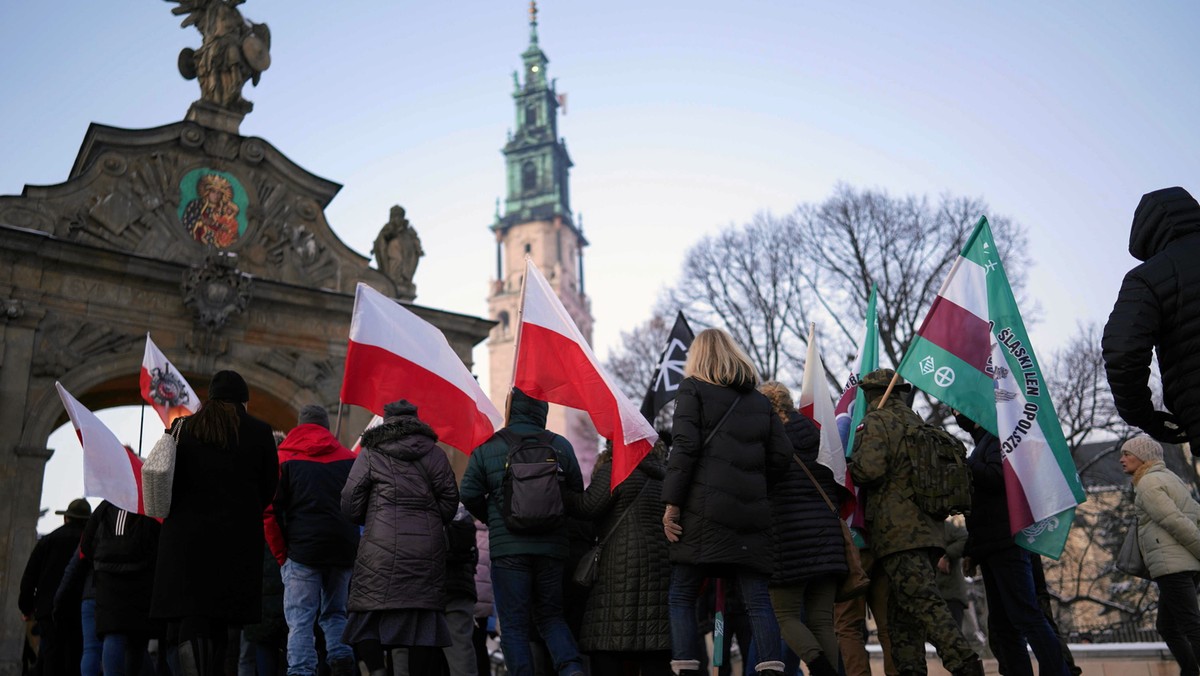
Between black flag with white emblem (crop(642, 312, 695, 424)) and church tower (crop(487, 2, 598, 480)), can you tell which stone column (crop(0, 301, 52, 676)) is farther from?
church tower (crop(487, 2, 598, 480))

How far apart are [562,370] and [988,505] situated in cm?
308

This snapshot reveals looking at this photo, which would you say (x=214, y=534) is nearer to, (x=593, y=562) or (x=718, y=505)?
(x=593, y=562)

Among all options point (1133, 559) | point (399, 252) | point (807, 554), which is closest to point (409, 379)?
point (807, 554)

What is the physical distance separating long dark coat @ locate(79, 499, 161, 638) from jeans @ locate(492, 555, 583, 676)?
2.64 metres

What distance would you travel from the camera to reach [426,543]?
6.94 meters

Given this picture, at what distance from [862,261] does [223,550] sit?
2256 cm

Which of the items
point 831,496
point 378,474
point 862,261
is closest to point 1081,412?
point 862,261

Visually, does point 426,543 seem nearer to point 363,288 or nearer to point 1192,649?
point 363,288

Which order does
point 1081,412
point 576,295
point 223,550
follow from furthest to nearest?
1. point 576,295
2. point 1081,412
3. point 223,550

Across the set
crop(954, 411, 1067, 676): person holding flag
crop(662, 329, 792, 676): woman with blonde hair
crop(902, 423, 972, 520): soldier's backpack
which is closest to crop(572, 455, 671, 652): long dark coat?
crop(662, 329, 792, 676): woman with blonde hair

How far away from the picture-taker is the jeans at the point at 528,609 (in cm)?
703

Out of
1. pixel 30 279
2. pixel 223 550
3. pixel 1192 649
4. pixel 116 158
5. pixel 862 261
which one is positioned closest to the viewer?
pixel 223 550

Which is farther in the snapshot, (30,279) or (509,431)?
(30,279)

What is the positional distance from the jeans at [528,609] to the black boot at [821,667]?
4.97 ft
